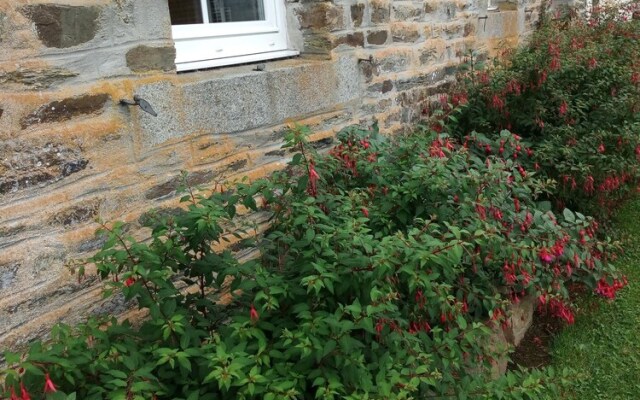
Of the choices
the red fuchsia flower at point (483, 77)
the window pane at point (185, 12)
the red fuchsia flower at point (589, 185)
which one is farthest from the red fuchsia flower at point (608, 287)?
the window pane at point (185, 12)

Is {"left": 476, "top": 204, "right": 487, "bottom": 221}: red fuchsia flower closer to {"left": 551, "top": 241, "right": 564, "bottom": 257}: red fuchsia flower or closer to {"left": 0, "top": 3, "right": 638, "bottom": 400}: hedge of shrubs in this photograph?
{"left": 0, "top": 3, "right": 638, "bottom": 400}: hedge of shrubs

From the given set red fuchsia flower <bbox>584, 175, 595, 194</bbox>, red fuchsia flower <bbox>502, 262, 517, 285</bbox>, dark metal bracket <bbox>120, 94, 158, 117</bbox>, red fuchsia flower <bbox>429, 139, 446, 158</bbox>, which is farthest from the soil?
dark metal bracket <bbox>120, 94, 158, 117</bbox>

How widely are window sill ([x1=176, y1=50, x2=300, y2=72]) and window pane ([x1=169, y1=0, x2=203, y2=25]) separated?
223 mm

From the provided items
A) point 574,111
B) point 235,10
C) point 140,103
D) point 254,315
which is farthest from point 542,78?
point 254,315

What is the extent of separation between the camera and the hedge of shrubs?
1.98 metres

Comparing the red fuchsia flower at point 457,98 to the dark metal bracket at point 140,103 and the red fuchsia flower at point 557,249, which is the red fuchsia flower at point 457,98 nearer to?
the red fuchsia flower at point 557,249

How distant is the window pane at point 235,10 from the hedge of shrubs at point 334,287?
0.93 metres

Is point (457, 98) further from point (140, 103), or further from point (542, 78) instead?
point (140, 103)

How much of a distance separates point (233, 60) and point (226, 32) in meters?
0.16

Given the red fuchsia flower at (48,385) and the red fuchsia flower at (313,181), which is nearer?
the red fuchsia flower at (48,385)

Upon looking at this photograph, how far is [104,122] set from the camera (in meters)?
2.38

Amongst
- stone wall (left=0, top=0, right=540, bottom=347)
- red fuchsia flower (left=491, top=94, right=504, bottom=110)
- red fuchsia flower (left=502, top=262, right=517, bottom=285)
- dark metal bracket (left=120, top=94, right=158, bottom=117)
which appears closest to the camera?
stone wall (left=0, top=0, right=540, bottom=347)

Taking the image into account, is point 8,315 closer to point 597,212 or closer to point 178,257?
point 178,257

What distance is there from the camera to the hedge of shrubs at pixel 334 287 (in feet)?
6.48
